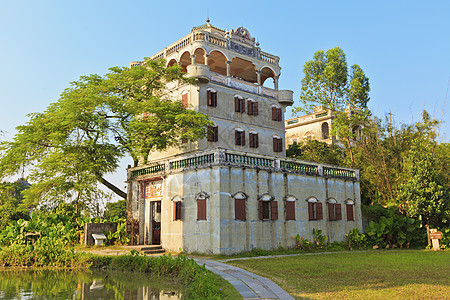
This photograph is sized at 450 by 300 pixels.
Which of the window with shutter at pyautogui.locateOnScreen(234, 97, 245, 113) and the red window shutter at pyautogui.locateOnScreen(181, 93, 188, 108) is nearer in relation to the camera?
the red window shutter at pyautogui.locateOnScreen(181, 93, 188, 108)

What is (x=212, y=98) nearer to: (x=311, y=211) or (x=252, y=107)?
(x=252, y=107)

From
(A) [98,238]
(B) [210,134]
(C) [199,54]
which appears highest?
(C) [199,54]

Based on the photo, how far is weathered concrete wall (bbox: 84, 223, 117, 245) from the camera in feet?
66.2

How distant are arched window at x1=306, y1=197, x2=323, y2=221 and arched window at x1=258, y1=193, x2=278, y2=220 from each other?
2597mm

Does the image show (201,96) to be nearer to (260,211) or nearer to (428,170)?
(260,211)

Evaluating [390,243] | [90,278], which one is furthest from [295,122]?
[90,278]

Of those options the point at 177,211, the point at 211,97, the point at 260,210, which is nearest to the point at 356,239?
the point at 260,210

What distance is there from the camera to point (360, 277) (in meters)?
10.6

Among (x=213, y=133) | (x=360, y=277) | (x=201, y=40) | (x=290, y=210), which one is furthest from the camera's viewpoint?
(x=201, y=40)

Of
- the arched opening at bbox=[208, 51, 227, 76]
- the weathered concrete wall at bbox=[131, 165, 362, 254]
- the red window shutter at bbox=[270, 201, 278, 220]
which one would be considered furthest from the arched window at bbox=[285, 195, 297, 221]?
the arched opening at bbox=[208, 51, 227, 76]

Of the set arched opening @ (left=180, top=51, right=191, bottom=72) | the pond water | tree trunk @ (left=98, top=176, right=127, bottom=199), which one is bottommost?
the pond water

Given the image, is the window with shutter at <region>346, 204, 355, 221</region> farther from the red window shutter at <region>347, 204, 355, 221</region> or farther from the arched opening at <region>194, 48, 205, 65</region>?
the arched opening at <region>194, 48, 205, 65</region>

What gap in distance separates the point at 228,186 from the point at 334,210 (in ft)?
25.1

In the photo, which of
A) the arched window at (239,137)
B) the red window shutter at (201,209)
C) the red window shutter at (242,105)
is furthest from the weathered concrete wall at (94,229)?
the red window shutter at (242,105)
